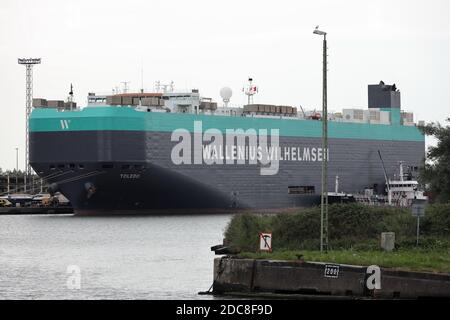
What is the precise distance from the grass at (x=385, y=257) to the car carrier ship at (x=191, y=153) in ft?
169

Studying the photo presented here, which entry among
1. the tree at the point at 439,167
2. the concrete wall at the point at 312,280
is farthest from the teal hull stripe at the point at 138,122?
the concrete wall at the point at 312,280

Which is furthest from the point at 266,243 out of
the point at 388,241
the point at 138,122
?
the point at 138,122

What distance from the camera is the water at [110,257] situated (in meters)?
38.0

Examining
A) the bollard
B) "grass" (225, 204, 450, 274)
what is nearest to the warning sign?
"grass" (225, 204, 450, 274)

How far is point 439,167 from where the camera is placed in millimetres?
48938

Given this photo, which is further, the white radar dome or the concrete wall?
the white radar dome

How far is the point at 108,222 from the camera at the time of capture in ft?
260

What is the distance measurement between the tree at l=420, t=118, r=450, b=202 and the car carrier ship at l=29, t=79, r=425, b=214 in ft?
126

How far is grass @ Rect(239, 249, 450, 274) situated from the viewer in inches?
1272

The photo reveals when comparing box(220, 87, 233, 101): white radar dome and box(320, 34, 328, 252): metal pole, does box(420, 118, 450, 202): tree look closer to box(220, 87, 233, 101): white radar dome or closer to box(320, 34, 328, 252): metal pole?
box(320, 34, 328, 252): metal pole

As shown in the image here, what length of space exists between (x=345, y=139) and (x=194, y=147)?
742 inches

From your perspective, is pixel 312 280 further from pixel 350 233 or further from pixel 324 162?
pixel 350 233
